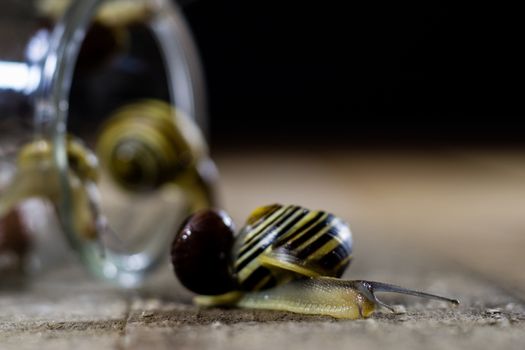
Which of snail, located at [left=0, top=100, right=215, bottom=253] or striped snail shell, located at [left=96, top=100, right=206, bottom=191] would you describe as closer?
snail, located at [left=0, top=100, right=215, bottom=253]

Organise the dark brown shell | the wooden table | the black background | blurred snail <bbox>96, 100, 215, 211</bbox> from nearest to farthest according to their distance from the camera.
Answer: the wooden table → the dark brown shell → blurred snail <bbox>96, 100, 215, 211</bbox> → the black background

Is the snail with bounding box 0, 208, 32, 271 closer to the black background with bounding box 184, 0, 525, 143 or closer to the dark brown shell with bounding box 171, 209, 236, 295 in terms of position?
the dark brown shell with bounding box 171, 209, 236, 295

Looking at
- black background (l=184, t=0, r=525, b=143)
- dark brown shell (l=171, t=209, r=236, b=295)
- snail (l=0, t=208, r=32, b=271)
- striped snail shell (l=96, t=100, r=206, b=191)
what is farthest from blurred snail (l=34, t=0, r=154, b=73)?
Answer: black background (l=184, t=0, r=525, b=143)

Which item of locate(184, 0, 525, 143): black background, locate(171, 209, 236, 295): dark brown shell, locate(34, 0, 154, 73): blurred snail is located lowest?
locate(184, 0, 525, 143): black background

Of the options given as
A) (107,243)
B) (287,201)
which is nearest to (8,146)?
(107,243)

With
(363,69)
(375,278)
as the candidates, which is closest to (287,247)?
(375,278)

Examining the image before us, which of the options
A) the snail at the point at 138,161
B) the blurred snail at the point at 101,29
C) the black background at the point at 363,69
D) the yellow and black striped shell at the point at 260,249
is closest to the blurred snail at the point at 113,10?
the blurred snail at the point at 101,29

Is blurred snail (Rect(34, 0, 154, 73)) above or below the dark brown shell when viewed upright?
above

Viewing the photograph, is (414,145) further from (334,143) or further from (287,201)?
(287,201)
